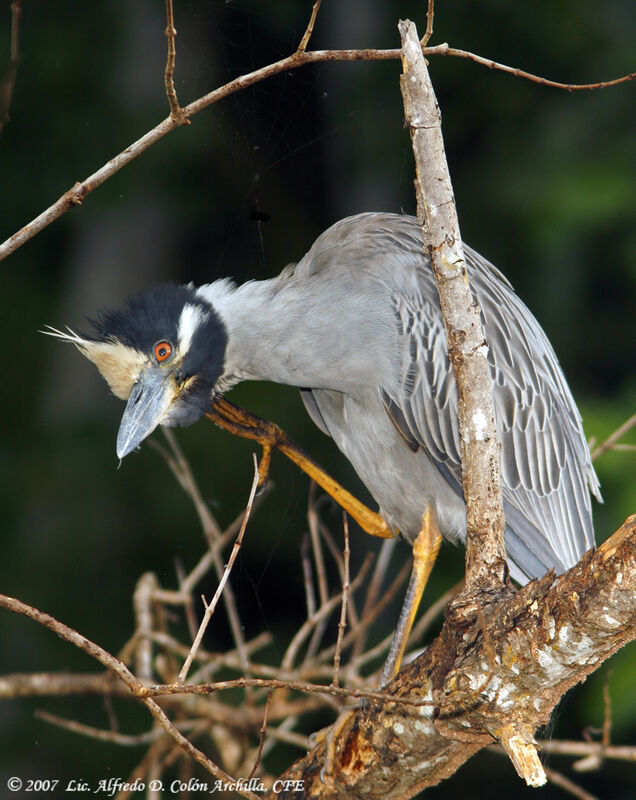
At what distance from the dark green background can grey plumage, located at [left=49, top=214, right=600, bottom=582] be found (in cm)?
101

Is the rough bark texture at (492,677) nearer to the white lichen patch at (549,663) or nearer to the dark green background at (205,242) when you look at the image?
the white lichen patch at (549,663)

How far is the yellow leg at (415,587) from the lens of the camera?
213 cm

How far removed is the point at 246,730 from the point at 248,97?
1.67m

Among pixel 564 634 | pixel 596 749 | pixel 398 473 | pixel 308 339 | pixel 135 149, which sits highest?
pixel 135 149

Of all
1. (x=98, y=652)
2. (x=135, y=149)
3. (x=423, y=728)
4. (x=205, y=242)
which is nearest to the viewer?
(x=98, y=652)

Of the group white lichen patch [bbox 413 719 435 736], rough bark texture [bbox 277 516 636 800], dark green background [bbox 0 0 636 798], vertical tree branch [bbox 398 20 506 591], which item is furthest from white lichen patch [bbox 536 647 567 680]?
dark green background [bbox 0 0 636 798]

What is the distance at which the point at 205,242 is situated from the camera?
12.6ft

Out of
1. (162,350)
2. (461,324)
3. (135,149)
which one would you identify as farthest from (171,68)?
(162,350)

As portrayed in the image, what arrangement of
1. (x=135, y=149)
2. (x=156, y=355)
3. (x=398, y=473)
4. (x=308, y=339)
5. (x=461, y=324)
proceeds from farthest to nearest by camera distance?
1. (x=398, y=473)
2. (x=308, y=339)
3. (x=156, y=355)
4. (x=461, y=324)
5. (x=135, y=149)

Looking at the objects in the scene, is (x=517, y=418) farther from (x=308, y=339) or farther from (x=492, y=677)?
(x=492, y=677)

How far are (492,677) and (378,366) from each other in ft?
2.81

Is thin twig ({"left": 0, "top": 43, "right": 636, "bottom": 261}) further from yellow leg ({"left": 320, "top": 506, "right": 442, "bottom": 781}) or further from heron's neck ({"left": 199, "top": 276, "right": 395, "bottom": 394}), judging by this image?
yellow leg ({"left": 320, "top": 506, "right": 442, "bottom": 781})

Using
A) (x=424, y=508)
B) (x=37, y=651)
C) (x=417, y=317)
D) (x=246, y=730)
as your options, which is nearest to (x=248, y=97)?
(x=417, y=317)

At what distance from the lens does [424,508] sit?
2250 millimetres
